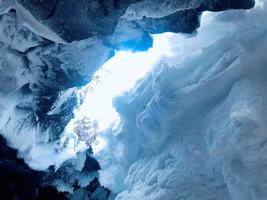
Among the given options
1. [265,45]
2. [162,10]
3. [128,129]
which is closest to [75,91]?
[128,129]

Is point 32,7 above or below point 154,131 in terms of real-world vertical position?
above

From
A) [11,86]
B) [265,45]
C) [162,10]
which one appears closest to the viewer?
[162,10]

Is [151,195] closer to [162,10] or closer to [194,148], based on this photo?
[194,148]
